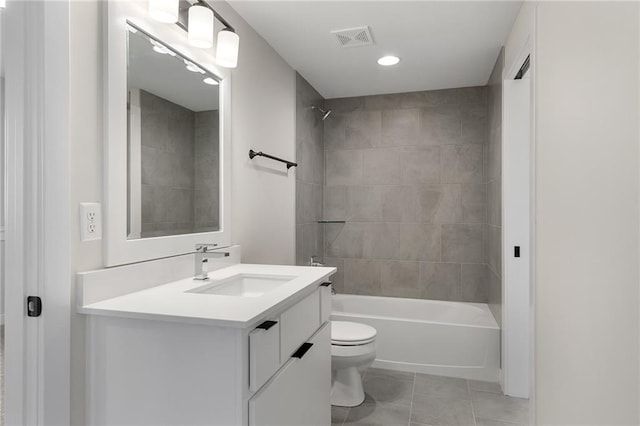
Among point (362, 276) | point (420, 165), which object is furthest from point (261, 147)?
point (362, 276)

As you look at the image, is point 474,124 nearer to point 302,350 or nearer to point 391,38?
point 391,38

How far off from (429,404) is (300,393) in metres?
1.31

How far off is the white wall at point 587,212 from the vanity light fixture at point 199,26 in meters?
1.38

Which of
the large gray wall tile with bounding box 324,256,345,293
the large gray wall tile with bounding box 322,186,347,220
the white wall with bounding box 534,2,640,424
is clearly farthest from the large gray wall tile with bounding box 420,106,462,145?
the white wall with bounding box 534,2,640,424

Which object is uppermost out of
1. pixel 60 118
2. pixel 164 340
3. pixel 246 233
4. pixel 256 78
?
pixel 256 78

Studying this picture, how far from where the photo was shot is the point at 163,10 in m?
1.45


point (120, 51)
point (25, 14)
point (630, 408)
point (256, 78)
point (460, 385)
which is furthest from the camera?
point (460, 385)

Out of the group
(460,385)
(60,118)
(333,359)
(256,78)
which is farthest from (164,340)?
(460,385)

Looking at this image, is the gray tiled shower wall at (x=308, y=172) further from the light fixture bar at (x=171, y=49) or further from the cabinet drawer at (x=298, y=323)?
the cabinet drawer at (x=298, y=323)

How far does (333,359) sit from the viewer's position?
7.71 ft

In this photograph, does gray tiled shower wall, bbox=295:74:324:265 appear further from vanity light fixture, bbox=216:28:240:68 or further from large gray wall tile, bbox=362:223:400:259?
vanity light fixture, bbox=216:28:240:68

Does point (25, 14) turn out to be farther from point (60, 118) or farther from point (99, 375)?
point (99, 375)

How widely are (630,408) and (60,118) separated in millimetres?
1753

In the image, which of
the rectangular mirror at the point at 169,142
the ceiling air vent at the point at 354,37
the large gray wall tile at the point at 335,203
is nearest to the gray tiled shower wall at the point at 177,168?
the rectangular mirror at the point at 169,142
